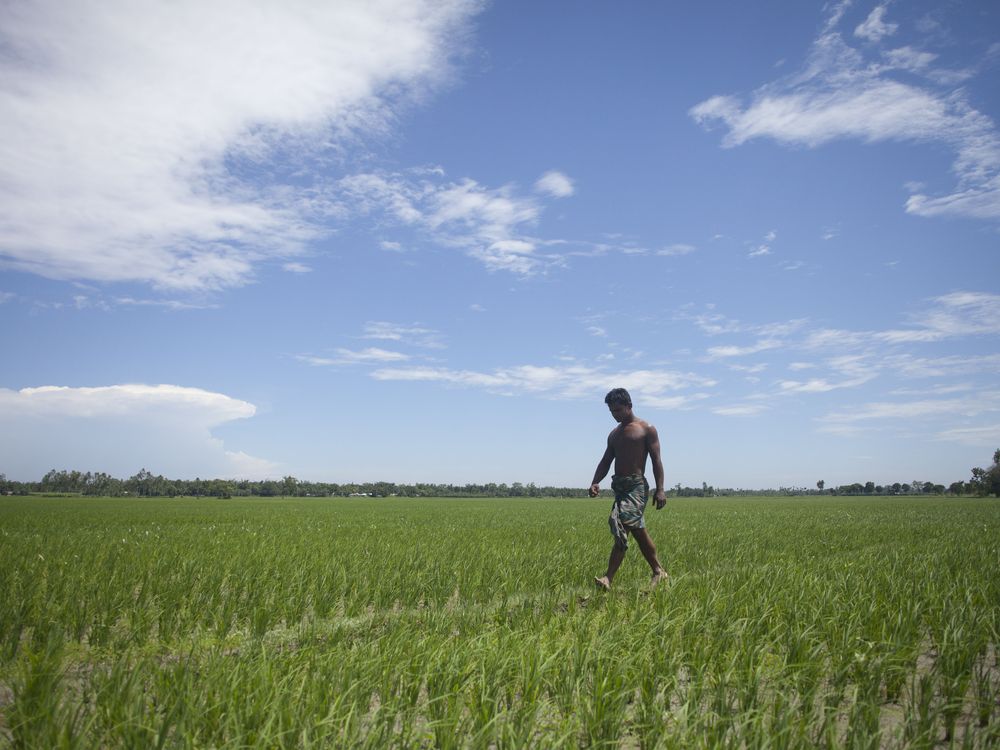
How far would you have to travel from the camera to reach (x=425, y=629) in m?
4.57

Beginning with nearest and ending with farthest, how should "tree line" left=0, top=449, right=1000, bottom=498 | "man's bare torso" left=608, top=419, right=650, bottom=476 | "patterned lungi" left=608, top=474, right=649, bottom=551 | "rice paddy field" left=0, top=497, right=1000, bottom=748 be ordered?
"rice paddy field" left=0, top=497, right=1000, bottom=748
"patterned lungi" left=608, top=474, right=649, bottom=551
"man's bare torso" left=608, top=419, right=650, bottom=476
"tree line" left=0, top=449, right=1000, bottom=498

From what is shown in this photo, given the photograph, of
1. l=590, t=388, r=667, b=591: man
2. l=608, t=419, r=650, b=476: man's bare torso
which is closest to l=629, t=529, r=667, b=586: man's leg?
l=590, t=388, r=667, b=591: man

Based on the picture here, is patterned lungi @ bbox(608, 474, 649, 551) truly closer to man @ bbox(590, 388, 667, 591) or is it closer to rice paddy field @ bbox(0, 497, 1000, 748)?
man @ bbox(590, 388, 667, 591)

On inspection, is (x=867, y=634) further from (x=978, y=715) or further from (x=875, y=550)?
(x=875, y=550)

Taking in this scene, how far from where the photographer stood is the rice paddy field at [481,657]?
2.73 m

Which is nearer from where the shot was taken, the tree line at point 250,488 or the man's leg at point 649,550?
the man's leg at point 649,550

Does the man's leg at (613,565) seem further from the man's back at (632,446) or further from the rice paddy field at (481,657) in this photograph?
the man's back at (632,446)

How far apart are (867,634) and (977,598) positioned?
2423mm

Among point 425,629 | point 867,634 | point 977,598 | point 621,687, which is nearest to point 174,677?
point 425,629

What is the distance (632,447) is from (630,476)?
0.36m

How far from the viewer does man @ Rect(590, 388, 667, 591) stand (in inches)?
268

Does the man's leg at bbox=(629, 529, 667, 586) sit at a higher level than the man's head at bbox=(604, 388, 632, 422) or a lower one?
lower

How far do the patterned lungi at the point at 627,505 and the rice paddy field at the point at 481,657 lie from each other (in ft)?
2.18

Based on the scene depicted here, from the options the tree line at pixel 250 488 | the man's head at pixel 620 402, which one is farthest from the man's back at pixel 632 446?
the tree line at pixel 250 488
